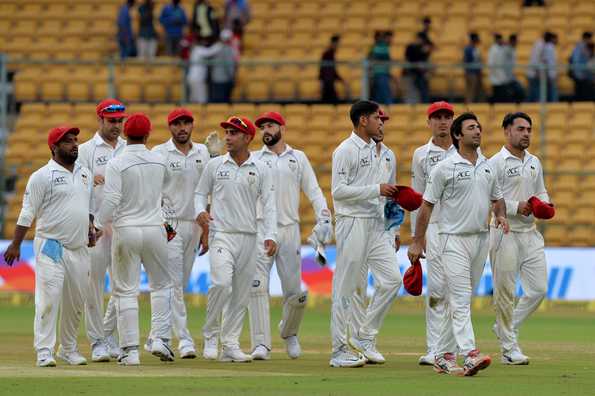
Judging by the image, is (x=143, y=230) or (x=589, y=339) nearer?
(x=143, y=230)

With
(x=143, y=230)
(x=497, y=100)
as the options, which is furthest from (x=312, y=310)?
(x=143, y=230)

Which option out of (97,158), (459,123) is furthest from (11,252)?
(459,123)

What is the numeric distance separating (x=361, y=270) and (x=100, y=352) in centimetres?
291

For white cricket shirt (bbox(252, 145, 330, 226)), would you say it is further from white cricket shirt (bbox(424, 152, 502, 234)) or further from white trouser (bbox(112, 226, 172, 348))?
white cricket shirt (bbox(424, 152, 502, 234))

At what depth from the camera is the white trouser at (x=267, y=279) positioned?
17.6m

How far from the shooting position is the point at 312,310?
2659cm

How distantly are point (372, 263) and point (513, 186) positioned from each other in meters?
1.79

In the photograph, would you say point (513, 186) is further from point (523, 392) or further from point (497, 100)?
point (497, 100)

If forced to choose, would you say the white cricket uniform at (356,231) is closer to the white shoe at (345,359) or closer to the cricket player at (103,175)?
the white shoe at (345,359)

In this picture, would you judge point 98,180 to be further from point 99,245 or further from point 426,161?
point 426,161

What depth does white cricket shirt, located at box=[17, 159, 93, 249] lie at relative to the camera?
1596 cm

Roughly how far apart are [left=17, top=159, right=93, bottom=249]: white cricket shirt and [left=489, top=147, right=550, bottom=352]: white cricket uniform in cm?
438

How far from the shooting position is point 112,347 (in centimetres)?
1733

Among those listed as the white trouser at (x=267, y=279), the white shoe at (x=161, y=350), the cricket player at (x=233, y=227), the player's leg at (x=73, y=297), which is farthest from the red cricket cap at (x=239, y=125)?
the white shoe at (x=161, y=350)
